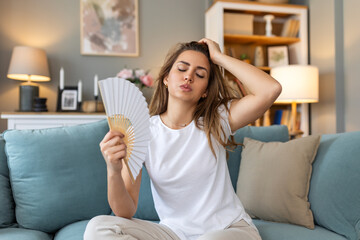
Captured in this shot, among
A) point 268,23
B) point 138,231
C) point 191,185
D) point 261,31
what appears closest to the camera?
point 138,231

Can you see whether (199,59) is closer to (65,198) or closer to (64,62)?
(65,198)

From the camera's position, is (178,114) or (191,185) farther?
(178,114)

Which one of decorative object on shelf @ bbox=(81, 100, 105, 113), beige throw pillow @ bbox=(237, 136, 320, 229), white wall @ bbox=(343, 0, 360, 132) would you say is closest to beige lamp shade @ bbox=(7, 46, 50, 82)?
decorative object on shelf @ bbox=(81, 100, 105, 113)

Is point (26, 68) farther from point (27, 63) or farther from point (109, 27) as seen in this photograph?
point (109, 27)

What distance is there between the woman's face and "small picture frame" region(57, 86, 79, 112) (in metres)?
2.31

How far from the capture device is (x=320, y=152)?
171cm

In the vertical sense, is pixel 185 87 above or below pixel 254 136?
above

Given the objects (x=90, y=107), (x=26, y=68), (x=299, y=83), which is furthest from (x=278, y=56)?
(x=26, y=68)

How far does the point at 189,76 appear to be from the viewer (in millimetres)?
1352

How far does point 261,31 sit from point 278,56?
15.5 inches

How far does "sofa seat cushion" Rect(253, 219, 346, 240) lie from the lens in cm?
146

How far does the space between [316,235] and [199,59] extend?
0.90 metres

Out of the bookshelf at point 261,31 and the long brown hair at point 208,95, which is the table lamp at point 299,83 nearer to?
the bookshelf at point 261,31

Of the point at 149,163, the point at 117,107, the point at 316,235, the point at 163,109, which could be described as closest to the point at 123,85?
the point at 117,107
